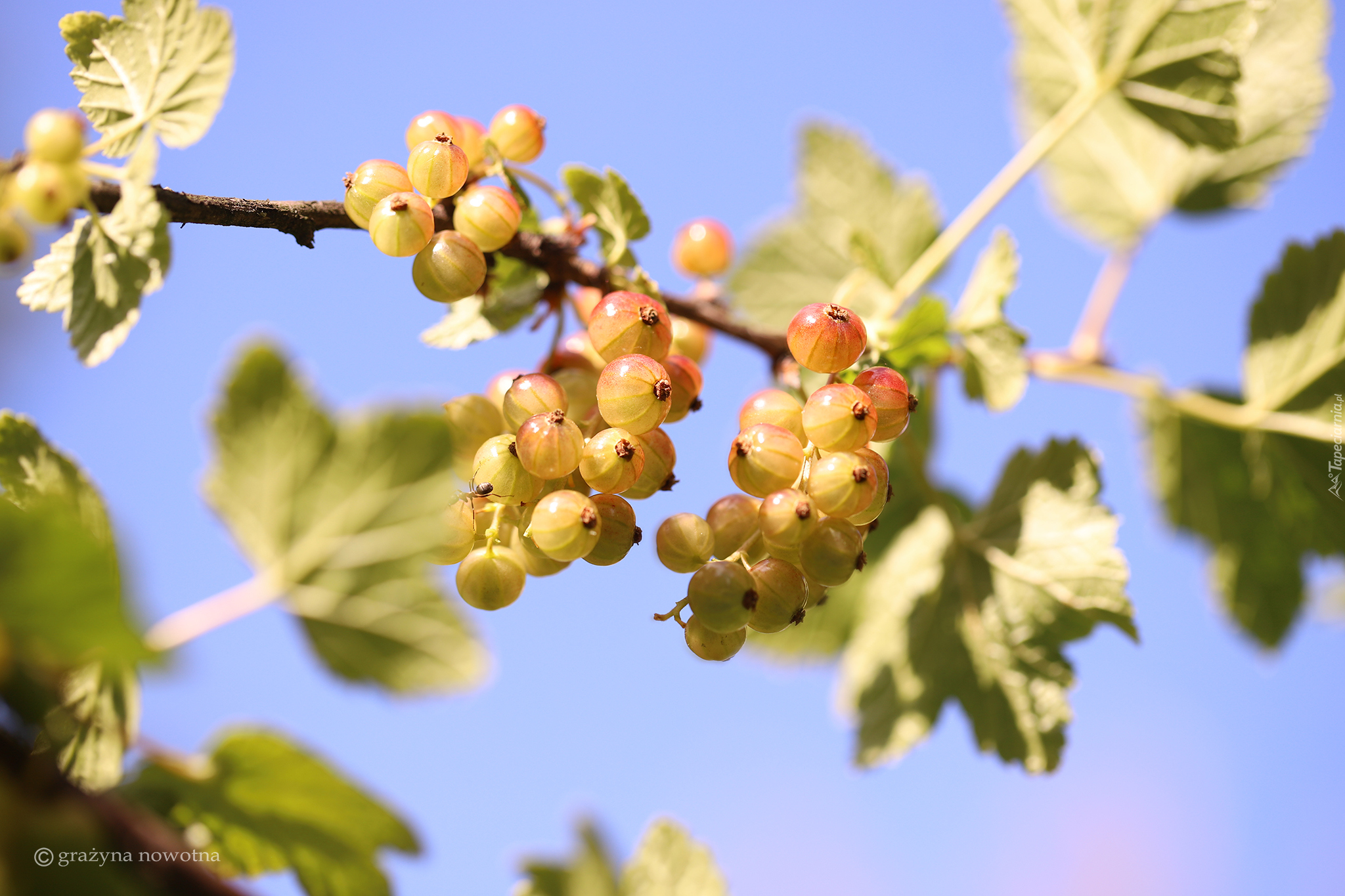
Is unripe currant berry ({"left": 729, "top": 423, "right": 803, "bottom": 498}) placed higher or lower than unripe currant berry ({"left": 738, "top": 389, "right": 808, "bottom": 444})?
lower

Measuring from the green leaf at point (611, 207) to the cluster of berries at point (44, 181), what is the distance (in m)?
0.54

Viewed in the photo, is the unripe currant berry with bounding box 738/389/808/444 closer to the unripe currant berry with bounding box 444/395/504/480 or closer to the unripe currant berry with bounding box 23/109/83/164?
the unripe currant berry with bounding box 444/395/504/480

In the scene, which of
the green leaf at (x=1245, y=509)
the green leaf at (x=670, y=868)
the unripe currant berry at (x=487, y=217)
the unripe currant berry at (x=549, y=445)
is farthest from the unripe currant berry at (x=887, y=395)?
the green leaf at (x=1245, y=509)

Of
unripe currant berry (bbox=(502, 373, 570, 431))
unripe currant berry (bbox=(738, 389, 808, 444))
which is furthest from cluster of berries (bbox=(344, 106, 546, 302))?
unripe currant berry (bbox=(738, 389, 808, 444))

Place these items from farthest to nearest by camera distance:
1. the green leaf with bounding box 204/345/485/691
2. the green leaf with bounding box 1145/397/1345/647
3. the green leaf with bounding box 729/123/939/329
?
the green leaf with bounding box 729/123/939/329
the green leaf with bounding box 1145/397/1345/647
the green leaf with bounding box 204/345/485/691

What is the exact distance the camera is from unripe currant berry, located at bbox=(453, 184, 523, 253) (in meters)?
1.03

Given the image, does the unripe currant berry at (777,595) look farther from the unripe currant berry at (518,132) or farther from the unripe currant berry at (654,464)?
the unripe currant berry at (518,132)

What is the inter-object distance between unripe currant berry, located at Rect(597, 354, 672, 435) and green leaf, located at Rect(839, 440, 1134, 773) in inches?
34.4

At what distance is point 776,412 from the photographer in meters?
1.05

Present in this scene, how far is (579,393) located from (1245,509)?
5.40 feet

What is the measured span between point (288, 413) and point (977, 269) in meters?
1.19

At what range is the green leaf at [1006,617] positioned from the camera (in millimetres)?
1465

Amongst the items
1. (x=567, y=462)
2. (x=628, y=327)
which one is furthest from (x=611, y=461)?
(x=628, y=327)

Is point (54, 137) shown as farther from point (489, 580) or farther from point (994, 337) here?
point (994, 337)
